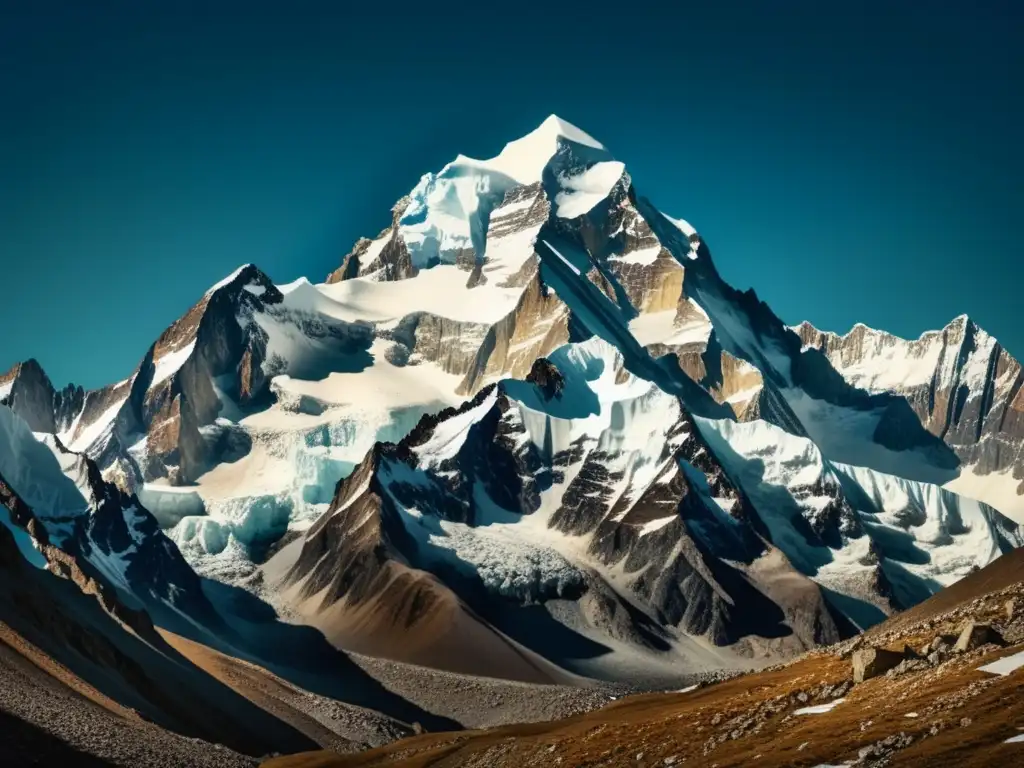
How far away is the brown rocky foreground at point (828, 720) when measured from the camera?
56531mm

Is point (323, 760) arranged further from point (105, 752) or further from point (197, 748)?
point (105, 752)

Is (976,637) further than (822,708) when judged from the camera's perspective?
No

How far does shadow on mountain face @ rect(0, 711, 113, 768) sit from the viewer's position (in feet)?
302

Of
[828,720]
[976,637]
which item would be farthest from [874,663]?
[828,720]

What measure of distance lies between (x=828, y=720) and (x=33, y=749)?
5082 cm

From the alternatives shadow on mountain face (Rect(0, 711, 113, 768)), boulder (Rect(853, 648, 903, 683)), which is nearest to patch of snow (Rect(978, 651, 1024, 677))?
boulder (Rect(853, 648, 903, 683))

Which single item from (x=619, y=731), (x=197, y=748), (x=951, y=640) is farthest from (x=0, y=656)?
(x=951, y=640)

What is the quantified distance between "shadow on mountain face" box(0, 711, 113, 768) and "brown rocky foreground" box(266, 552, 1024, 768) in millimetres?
21606

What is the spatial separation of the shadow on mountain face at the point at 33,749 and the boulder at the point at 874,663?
48.1 metres

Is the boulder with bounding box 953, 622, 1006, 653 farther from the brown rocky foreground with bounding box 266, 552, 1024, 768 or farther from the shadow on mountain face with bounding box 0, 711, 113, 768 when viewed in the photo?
the shadow on mountain face with bounding box 0, 711, 113, 768

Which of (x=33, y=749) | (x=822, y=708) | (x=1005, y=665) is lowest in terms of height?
(x=822, y=708)

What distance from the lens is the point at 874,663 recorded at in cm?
7288

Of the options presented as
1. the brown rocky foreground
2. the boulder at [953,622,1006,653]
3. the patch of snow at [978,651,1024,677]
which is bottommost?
the brown rocky foreground

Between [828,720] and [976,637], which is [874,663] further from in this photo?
[828,720]
